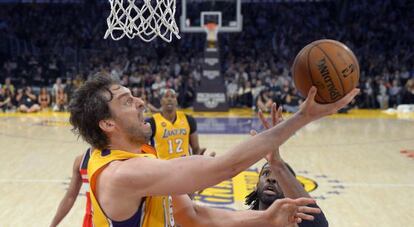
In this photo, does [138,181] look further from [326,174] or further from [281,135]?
[326,174]

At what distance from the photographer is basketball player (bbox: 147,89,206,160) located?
5.47 m

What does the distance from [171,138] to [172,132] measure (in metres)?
0.06

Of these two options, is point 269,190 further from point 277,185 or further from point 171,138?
point 171,138

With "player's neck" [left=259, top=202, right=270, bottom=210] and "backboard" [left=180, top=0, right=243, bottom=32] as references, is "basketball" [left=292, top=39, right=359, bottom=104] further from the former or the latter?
"backboard" [left=180, top=0, right=243, bottom=32]

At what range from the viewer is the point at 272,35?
23.2 metres

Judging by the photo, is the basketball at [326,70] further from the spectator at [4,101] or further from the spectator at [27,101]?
the spectator at [4,101]

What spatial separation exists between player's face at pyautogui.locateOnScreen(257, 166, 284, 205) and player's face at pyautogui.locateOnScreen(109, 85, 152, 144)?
892mm

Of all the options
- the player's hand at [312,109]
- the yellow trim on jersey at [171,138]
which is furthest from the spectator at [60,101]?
the player's hand at [312,109]

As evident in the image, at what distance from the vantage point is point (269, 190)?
9.13 ft

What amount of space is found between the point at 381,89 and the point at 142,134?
16.2 meters

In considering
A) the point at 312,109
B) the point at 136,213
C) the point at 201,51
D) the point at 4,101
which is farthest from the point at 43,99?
Result: the point at 312,109

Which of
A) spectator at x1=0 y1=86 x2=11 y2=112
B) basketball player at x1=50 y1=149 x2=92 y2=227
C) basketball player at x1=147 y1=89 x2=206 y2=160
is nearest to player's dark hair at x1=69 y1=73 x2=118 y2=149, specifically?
basketball player at x1=50 y1=149 x2=92 y2=227

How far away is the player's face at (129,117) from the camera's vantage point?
6.99ft

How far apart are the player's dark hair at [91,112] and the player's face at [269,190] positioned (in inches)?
39.4
